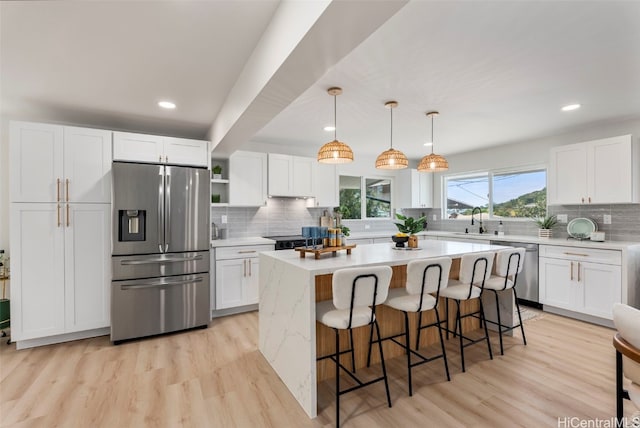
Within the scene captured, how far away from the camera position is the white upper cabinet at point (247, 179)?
4387 millimetres

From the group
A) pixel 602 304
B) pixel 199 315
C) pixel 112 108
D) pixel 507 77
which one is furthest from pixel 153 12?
pixel 602 304

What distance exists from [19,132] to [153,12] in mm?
2362

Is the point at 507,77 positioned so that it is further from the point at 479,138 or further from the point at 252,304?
the point at 252,304

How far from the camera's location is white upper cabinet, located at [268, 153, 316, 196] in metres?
4.68

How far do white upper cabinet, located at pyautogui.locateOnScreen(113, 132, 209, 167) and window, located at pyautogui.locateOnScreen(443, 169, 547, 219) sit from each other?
481cm

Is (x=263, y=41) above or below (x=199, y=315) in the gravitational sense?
above

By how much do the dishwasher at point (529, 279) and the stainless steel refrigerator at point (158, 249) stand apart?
4243mm

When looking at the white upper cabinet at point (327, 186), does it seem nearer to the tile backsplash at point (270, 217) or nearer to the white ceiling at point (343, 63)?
the tile backsplash at point (270, 217)

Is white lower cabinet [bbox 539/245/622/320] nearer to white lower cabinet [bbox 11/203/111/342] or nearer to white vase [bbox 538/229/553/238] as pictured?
white vase [bbox 538/229/553/238]

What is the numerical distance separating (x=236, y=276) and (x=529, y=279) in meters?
4.00

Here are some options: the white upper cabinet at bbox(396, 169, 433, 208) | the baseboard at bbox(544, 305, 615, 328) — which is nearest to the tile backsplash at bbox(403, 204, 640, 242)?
the baseboard at bbox(544, 305, 615, 328)

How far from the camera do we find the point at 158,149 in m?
3.62

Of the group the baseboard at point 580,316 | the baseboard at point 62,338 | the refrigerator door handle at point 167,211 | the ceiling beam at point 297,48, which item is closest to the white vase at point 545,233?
the baseboard at point 580,316

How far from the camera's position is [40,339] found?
3117mm
